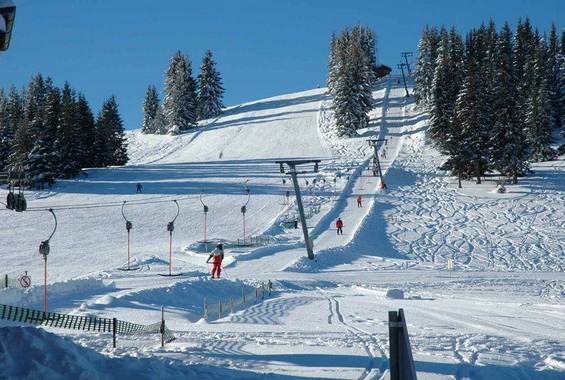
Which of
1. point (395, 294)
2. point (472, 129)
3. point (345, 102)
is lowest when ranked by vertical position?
point (395, 294)

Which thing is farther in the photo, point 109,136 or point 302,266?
point 109,136

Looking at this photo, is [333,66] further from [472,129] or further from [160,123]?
[472,129]

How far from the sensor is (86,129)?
228 feet

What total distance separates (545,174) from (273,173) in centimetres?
2392

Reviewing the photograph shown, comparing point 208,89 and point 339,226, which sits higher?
point 208,89

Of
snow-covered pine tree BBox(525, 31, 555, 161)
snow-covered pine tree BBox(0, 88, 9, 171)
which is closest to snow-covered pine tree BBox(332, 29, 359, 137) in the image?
snow-covered pine tree BBox(525, 31, 555, 161)

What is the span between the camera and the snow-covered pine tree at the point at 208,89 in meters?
107

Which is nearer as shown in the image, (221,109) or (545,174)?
(545,174)

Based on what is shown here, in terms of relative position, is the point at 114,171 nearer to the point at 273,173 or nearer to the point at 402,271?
the point at 273,173

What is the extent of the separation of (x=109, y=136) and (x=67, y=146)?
1508 centimetres

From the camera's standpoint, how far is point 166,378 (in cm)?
789

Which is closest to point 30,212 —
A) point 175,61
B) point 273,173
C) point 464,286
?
point 273,173

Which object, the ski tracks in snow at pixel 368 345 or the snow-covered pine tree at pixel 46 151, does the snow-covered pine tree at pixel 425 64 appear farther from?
the ski tracks in snow at pixel 368 345

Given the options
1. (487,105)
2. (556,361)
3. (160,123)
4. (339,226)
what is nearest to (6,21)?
(556,361)
